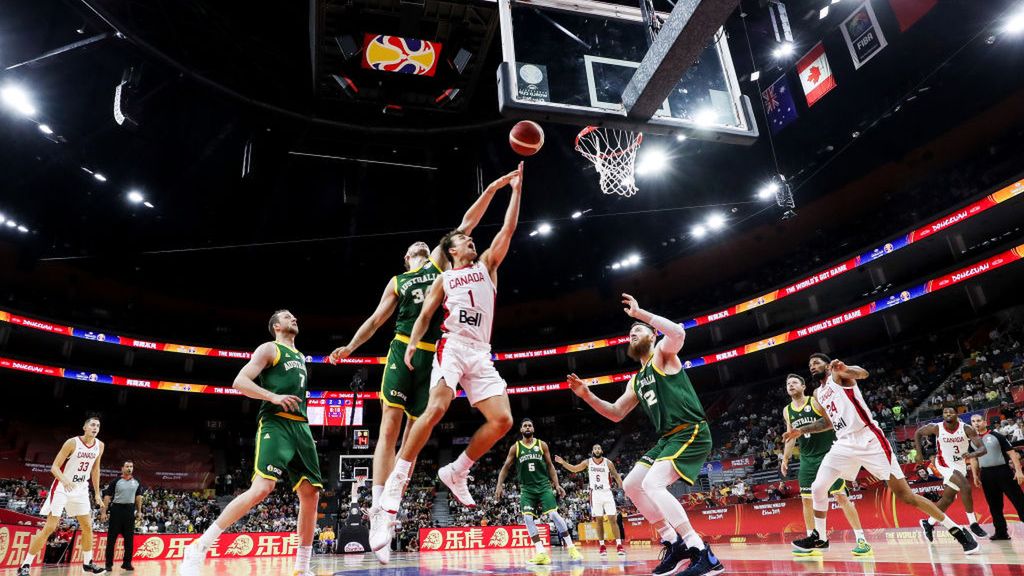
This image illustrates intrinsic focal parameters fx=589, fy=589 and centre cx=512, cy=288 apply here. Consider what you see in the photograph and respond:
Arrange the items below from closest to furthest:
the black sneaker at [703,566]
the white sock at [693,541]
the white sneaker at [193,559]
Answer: the black sneaker at [703,566] → the white sock at [693,541] → the white sneaker at [193,559]

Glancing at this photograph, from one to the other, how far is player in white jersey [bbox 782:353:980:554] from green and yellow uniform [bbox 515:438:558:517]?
3.86 metres

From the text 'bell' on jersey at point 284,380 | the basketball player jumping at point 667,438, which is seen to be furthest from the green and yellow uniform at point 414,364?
the basketball player jumping at point 667,438

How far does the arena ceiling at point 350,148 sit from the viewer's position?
42.4 ft

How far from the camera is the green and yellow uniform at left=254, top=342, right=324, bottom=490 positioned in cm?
509

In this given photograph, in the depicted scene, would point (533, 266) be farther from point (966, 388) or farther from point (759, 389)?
point (966, 388)

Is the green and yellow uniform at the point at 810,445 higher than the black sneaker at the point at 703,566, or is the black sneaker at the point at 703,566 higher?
the green and yellow uniform at the point at 810,445

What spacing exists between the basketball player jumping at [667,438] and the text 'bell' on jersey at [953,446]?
20.8 feet

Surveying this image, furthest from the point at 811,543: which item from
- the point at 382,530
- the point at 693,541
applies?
the point at 382,530

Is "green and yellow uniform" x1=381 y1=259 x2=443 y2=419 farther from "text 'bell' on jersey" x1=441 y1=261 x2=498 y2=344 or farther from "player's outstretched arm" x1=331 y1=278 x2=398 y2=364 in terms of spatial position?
"text 'bell' on jersey" x1=441 y1=261 x2=498 y2=344

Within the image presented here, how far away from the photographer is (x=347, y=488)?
86.8 feet

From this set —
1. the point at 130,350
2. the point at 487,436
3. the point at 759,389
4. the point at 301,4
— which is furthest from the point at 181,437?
the point at 487,436

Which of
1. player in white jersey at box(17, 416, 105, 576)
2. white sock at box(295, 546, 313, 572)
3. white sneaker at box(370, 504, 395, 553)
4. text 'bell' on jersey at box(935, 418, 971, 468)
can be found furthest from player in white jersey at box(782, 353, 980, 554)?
player in white jersey at box(17, 416, 105, 576)

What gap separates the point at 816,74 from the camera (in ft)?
47.6

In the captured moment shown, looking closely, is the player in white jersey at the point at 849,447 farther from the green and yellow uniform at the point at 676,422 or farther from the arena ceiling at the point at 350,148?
the arena ceiling at the point at 350,148
